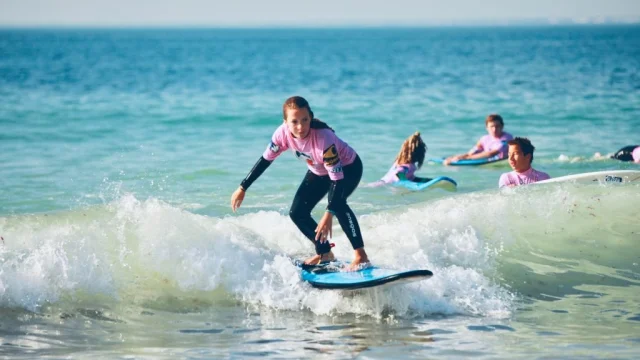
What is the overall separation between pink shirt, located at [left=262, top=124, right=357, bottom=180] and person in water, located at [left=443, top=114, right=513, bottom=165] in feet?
27.1

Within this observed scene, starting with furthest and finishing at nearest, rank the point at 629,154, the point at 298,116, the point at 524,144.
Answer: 1. the point at 629,154
2. the point at 524,144
3. the point at 298,116

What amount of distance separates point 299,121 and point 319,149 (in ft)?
1.06

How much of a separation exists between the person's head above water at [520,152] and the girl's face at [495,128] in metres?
5.13

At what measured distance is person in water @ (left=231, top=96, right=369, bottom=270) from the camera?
23.7ft

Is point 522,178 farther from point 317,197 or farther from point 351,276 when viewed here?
point 351,276

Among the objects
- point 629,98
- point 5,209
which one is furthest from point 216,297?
point 629,98

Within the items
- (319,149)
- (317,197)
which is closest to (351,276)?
(317,197)

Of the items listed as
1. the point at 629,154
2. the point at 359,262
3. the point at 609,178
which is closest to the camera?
the point at 359,262

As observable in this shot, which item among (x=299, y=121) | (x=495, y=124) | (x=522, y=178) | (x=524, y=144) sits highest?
(x=299, y=121)

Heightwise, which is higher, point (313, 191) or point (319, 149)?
point (319, 149)

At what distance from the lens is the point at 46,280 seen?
7.68 m

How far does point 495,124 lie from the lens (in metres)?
15.6

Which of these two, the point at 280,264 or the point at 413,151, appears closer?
the point at 280,264

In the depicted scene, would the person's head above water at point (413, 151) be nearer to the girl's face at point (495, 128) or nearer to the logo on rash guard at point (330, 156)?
the girl's face at point (495, 128)
